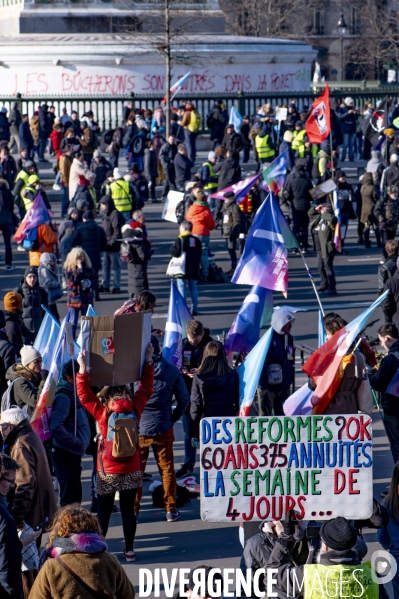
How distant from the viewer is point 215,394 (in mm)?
9375

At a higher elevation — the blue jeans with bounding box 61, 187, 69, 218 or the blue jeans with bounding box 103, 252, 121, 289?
the blue jeans with bounding box 103, 252, 121, 289

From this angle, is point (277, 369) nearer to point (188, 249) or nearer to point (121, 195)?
point (188, 249)

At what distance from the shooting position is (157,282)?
62.6 ft

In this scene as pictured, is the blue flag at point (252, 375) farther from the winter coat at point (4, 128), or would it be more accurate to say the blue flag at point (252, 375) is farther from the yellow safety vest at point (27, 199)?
the winter coat at point (4, 128)

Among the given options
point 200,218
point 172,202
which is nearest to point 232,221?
point 172,202

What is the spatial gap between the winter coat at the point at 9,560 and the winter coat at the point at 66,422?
2.35m

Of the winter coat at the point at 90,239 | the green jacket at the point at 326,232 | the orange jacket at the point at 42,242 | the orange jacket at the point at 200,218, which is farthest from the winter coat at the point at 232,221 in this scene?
the orange jacket at the point at 42,242

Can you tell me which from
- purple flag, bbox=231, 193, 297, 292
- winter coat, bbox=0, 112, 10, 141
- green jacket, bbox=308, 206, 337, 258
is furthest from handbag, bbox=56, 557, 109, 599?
winter coat, bbox=0, 112, 10, 141

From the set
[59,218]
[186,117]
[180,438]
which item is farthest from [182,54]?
[180,438]

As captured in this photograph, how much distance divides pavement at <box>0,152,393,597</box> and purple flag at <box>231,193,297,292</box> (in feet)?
4.32

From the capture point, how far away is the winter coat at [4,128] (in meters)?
31.2

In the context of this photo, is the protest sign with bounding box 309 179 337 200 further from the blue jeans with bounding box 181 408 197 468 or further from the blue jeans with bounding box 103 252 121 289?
the blue jeans with bounding box 181 408 197 468

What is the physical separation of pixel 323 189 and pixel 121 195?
10.9 feet

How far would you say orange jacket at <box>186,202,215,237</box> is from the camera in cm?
1753
